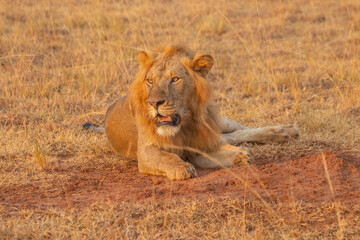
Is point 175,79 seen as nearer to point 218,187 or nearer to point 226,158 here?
point 226,158

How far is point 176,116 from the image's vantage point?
13.9ft

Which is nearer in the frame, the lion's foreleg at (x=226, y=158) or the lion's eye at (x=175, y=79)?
the lion's eye at (x=175, y=79)

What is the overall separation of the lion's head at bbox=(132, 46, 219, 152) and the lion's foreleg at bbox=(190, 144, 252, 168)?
0.14 metres

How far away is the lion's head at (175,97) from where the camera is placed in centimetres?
418

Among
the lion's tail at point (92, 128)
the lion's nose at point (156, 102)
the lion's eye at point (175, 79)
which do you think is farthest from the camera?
the lion's tail at point (92, 128)

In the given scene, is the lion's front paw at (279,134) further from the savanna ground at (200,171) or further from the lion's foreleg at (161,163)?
the lion's foreleg at (161,163)

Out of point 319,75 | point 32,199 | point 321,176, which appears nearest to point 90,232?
point 32,199

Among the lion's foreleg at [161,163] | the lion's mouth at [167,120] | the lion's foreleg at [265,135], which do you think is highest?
the lion's mouth at [167,120]

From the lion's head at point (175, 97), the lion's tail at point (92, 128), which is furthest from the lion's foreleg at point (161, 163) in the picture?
the lion's tail at point (92, 128)

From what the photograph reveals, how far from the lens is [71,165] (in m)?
4.90

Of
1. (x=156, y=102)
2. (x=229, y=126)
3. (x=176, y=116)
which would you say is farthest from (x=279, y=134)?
(x=156, y=102)

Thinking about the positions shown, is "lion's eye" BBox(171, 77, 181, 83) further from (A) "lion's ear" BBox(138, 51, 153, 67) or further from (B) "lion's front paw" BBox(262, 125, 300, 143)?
(B) "lion's front paw" BBox(262, 125, 300, 143)

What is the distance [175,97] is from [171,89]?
0.24ft

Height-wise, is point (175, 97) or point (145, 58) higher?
point (145, 58)
